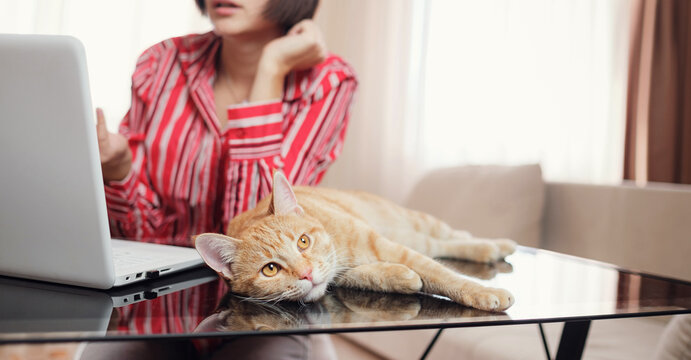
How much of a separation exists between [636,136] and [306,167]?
2312 mm

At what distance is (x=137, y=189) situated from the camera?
122cm

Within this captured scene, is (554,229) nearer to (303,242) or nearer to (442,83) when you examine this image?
(442,83)

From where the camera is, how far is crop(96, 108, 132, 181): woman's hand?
96 cm

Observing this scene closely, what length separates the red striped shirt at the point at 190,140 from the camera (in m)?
1.24

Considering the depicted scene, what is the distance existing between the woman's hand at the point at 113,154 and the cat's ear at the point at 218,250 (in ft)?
1.63

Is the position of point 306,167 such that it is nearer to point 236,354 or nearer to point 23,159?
point 236,354

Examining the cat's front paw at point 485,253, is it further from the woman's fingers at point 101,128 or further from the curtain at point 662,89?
the curtain at point 662,89

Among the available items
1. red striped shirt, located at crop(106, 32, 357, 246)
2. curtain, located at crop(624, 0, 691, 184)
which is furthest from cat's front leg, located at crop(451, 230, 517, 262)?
curtain, located at crop(624, 0, 691, 184)

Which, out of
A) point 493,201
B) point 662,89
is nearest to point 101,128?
point 493,201

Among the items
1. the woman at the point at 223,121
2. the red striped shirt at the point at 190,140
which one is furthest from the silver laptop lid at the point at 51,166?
the red striped shirt at the point at 190,140

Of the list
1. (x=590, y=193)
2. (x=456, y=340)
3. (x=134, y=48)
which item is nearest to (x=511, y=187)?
(x=590, y=193)

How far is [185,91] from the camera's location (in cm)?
132

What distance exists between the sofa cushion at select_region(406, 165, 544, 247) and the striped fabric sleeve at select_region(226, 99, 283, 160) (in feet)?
3.32

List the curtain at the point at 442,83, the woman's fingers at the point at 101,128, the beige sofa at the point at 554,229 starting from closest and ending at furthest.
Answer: the woman's fingers at the point at 101,128 < the beige sofa at the point at 554,229 < the curtain at the point at 442,83
